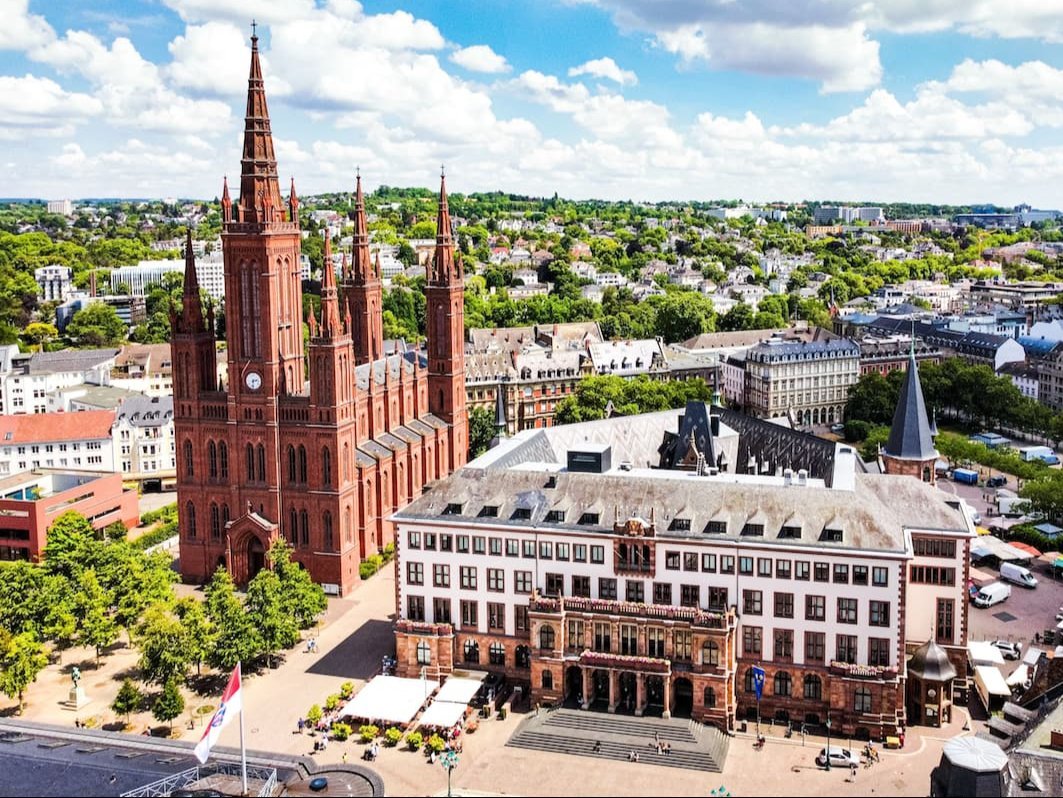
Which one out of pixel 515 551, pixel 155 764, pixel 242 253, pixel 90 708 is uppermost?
pixel 242 253

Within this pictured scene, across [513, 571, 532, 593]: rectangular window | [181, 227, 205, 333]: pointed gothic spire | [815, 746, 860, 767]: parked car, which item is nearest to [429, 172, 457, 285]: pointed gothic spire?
[181, 227, 205, 333]: pointed gothic spire

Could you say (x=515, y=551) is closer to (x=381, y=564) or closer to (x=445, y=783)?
(x=445, y=783)

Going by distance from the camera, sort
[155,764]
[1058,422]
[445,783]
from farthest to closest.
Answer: [1058,422] < [445,783] < [155,764]

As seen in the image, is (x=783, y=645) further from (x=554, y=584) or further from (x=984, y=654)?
(x=984, y=654)

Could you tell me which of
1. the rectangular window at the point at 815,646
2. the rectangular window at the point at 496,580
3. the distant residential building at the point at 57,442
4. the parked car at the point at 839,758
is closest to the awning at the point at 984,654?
the rectangular window at the point at 815,646

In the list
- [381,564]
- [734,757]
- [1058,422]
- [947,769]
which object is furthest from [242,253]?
[1058,422]

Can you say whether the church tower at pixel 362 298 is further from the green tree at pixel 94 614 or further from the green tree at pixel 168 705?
the green tree at pixel 168 705
